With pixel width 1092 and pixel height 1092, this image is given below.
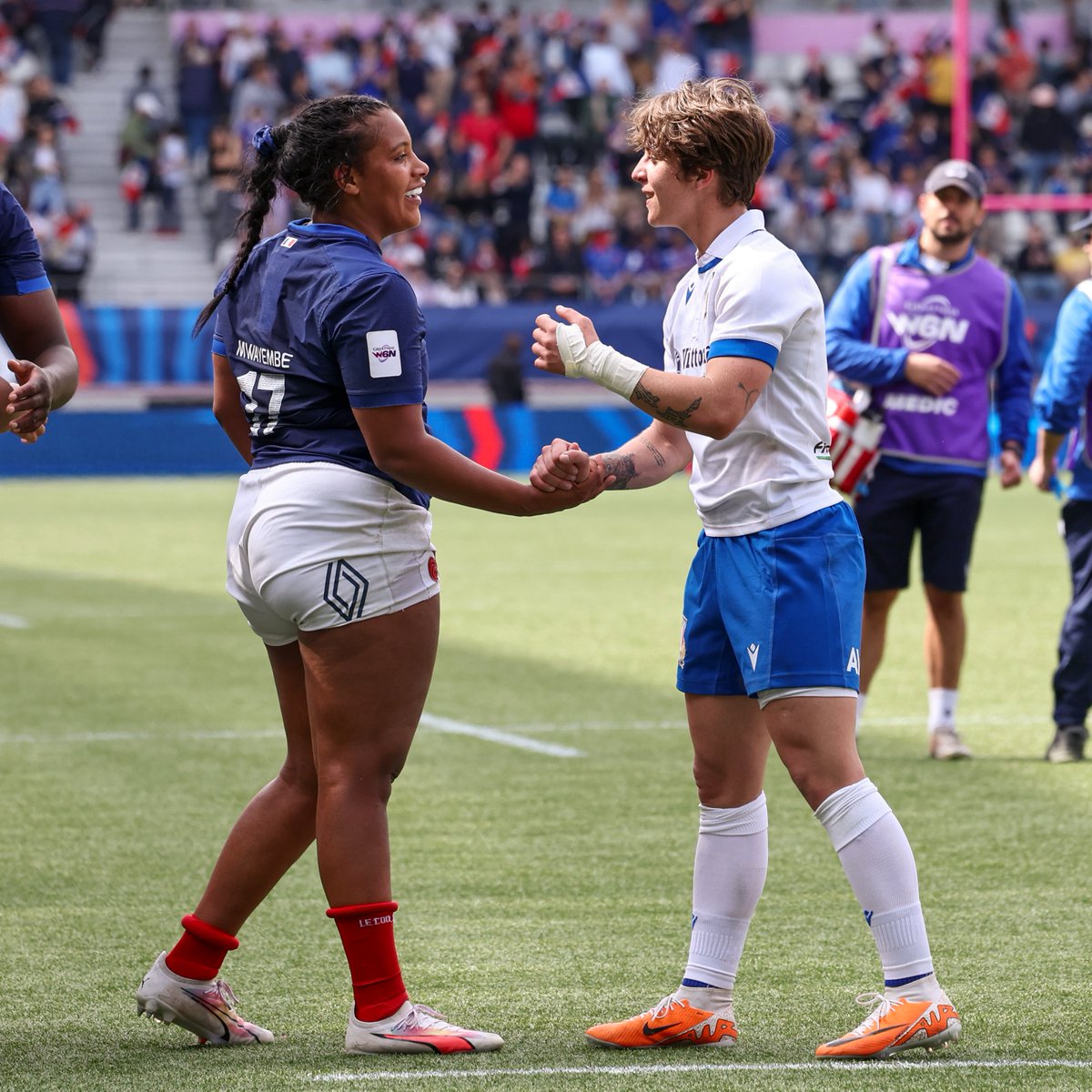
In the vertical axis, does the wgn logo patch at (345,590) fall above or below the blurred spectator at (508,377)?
above

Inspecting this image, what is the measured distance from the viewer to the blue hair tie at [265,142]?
13.3 ft

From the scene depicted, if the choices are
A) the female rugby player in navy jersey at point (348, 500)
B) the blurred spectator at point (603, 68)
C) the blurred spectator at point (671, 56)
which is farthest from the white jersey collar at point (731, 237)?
the blurred spectator at point (671, 56)

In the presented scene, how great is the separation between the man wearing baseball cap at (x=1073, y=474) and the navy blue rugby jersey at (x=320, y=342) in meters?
3.96

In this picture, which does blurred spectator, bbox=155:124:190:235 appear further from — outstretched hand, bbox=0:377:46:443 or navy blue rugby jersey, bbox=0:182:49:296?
outstretched hand, bbox=0:377:46:443

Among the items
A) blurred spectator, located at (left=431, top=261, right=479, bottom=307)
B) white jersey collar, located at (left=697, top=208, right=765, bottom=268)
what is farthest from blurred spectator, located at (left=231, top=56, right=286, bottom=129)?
white jersey collar, located at (left=697, top=208, right=765, bottom=268)

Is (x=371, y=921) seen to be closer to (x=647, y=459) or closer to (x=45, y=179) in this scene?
(x=647, y=459)

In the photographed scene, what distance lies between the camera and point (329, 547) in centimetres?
387

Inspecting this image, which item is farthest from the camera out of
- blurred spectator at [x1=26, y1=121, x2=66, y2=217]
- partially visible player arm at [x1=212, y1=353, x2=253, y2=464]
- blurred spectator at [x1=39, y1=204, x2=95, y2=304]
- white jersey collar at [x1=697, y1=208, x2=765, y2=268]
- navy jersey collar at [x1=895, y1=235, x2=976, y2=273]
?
blurred spectator at [x1=26, y1=121, x2=66, y2=217]

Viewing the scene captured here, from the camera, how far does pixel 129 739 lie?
800cm

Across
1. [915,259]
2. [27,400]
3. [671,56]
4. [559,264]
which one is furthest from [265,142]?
[671,56]

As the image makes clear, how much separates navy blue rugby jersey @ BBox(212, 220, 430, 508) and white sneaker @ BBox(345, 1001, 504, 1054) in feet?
3.47

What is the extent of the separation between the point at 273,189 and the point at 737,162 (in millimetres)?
974

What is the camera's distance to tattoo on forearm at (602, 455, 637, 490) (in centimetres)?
418

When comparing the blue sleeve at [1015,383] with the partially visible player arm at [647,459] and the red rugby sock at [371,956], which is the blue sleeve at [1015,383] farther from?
the red rugby sock at [371,956]
